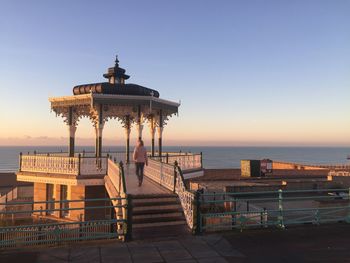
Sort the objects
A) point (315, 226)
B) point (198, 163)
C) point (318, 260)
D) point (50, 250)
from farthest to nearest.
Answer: point (198, 163), point (315, 226), point (50, 250), point (318, 260)

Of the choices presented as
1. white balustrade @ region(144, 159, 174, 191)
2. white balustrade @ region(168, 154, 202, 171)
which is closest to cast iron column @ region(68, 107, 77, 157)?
white balustrade @ region(168, 154, 202, 171)

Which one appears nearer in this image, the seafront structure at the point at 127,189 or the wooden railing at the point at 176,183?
the wooden railing at the point at 176,183

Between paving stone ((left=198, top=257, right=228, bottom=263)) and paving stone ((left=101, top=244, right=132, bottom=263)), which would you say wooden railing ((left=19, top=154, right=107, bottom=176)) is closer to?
paving stone ((left=101, top=244, right=132, bottom=263))

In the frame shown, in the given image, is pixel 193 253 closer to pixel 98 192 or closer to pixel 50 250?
pixel 50 250

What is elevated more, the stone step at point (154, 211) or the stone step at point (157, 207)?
the stone step at point (157, 207)

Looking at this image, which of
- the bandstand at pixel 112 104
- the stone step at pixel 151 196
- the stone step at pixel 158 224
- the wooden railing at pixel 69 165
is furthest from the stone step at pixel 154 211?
the bandstand at pixel 112 104

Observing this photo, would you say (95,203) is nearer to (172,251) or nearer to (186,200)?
(186,200)

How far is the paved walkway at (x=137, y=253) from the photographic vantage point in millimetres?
6621

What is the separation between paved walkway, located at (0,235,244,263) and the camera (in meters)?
6.62

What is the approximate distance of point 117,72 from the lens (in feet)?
73.4

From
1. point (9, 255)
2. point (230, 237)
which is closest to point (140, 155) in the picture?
point (230, 237)

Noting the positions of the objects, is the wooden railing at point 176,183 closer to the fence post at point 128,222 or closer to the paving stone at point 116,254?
the fence post at point 128,222

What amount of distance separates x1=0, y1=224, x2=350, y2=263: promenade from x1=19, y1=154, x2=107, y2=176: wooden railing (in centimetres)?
947

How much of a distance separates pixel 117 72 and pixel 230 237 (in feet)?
54.8
